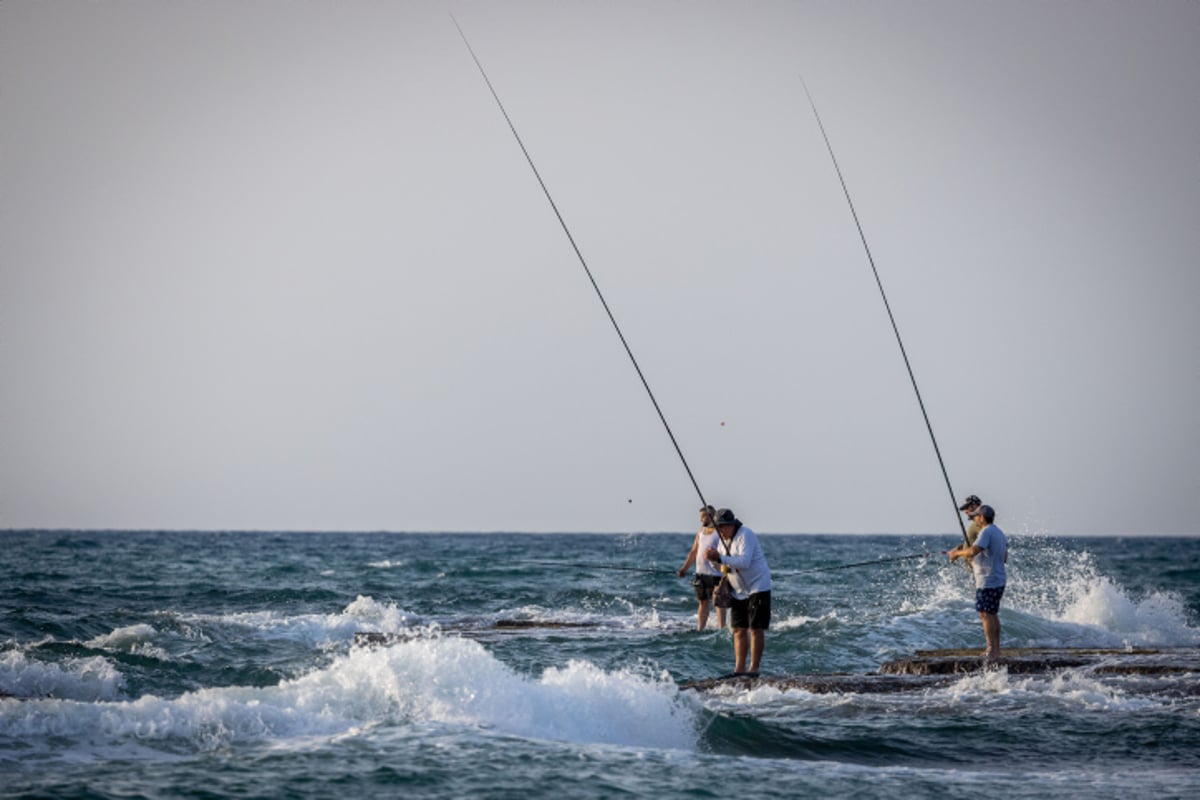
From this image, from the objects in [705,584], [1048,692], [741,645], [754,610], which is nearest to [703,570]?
[705,584]

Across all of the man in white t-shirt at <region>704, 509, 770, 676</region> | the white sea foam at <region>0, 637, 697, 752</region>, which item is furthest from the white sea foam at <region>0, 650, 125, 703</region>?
the man in white t-shirt at <region>704, 509, 770, 676</region>

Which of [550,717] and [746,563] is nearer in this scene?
[550,717]

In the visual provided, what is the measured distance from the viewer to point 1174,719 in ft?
34.2

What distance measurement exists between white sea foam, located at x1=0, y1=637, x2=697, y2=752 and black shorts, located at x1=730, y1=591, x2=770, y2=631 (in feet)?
5.72

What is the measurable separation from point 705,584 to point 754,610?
12.7 feet

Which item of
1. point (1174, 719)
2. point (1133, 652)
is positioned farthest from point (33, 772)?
point (1133, 652)

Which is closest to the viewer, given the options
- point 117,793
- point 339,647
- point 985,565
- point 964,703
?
point 117,793

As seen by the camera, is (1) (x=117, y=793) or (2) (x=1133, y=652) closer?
(1) (x=117, y=793)

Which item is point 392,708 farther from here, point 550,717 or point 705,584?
point 705,584

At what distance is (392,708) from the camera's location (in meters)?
9.70

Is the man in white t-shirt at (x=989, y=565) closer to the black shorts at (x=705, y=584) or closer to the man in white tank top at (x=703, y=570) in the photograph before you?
the man in white tank top at (x=703, y=570)

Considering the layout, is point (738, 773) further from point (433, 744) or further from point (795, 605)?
point (795, 605)

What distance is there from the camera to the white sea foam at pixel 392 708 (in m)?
8.88

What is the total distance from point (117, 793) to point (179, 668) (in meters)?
6.78
